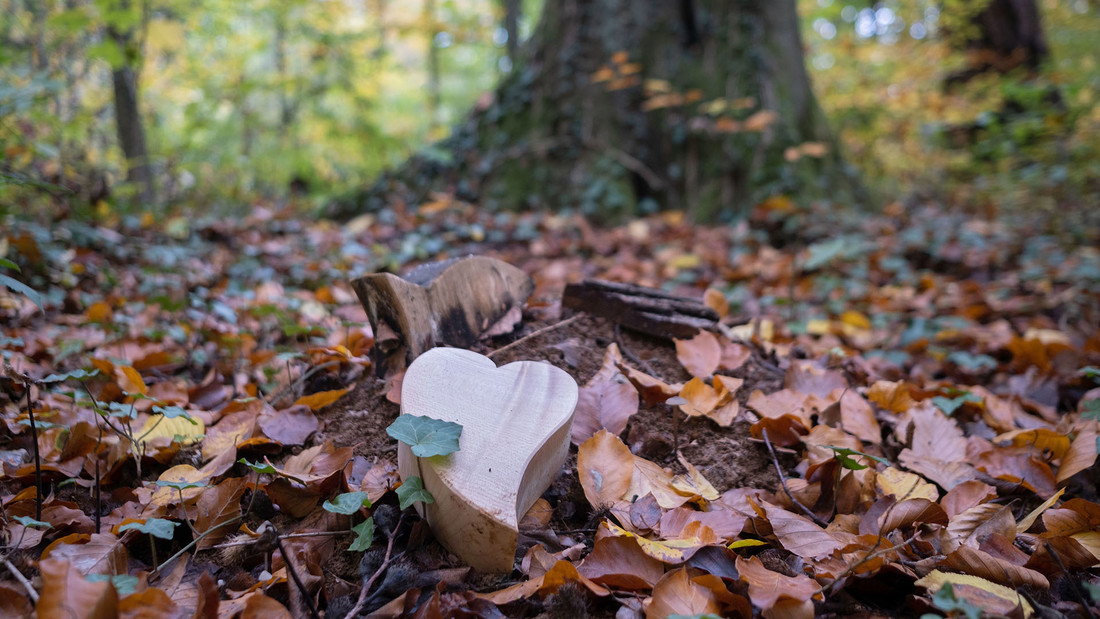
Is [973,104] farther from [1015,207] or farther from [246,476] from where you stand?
[246,476]

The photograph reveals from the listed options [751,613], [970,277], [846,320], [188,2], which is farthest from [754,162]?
[188,2]

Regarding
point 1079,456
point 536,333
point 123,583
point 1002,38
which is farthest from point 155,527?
point 1002,38

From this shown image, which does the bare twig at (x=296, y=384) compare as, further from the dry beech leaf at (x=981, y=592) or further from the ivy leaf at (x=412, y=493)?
the dry beech leaf at (x=981, y=592)

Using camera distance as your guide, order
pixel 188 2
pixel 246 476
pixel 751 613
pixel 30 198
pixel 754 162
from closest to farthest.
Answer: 1. pixel 751 613
2. pixel 246 476
3. pixel 30 198
4. pixel 754 162
5. pixel 188 2

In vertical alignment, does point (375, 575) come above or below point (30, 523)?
below

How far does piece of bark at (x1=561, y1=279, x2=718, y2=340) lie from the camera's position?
74.6 inches

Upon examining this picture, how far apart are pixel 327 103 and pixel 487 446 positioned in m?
8.29

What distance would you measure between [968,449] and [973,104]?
6.59m

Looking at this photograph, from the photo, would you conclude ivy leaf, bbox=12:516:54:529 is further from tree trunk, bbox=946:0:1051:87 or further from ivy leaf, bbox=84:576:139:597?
tree trunk, bbox=946:0:1051:87

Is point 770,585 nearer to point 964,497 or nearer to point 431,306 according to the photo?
point 964,497

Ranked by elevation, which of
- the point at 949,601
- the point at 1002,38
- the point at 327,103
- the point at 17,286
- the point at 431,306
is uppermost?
the point at 1002,38

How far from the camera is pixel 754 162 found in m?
4.86

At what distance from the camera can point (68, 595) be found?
0.80 metres

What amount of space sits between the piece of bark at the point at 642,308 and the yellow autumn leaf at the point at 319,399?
2.64ft
